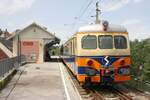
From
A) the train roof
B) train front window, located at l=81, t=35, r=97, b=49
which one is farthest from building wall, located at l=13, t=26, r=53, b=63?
train front window, located at l=81, t=35, r=97, b=49

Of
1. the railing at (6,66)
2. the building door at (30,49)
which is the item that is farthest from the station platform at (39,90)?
the building door at (30,49)

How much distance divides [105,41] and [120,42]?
669mm

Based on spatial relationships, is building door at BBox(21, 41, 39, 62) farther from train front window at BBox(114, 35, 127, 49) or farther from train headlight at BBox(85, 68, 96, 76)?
train headlight at BBox(85, 68, 96, 76)

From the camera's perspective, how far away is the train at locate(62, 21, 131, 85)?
1770cm

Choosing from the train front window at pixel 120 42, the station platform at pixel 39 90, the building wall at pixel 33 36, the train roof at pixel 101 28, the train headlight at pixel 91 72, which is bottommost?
the station platform at pixel 39 90

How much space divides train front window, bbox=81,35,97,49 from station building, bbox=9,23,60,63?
34917mm

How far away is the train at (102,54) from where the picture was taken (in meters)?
17.7

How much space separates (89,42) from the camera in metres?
18.3

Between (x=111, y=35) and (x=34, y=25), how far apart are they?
3832 centimetres

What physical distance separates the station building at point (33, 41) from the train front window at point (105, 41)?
115 ft

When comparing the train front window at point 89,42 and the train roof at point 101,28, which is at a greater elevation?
the train roof at point 101,28

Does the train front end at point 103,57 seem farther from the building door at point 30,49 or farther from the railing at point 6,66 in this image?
the building door at point 30,49

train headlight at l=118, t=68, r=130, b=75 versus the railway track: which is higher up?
train headlight at l=118, t=68, r=130, b=75

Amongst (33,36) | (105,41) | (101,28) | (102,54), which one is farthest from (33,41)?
(102,54)
